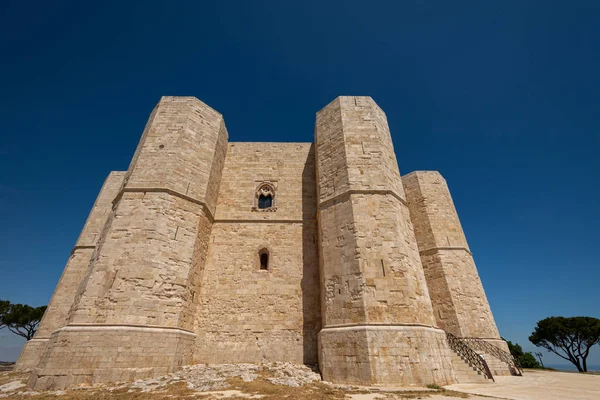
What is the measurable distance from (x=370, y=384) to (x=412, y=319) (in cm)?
218

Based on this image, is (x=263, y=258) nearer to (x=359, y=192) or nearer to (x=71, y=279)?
(x=359, y=192)

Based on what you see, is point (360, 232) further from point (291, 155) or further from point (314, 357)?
point (291, 155)

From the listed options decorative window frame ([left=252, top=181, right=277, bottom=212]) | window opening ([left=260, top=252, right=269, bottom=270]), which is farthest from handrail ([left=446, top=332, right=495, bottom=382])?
decorative window frame ([left=252, top=181, right=277, bottom=212])

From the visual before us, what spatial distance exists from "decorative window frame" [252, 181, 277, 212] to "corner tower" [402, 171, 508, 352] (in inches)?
338

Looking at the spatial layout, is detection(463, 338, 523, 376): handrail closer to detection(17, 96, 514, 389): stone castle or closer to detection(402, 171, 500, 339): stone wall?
detection(17, 96, 514, 389): stone castle

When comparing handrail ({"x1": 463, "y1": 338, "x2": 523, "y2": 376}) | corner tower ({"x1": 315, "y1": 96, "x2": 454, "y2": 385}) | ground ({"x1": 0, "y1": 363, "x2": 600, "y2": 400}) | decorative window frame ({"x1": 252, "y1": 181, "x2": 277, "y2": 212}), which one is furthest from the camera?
decorative window frame ({"x1": 252, "y1": 181, "x2": 277, "y2": 212})

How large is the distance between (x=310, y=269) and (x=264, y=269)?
195 cm

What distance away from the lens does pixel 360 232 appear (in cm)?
920

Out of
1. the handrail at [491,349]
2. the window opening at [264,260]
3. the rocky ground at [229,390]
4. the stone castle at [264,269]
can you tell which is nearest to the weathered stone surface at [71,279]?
the stone castle at [264,269]

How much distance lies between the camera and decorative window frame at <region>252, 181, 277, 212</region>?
12.6 metres

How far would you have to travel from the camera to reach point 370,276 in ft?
27.9

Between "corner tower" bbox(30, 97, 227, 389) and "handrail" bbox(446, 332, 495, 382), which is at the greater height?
"corner tower" bbox(30, 97, 227, 389)

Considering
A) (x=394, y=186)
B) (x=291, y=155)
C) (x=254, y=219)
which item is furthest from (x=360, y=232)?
(x=291, y=155)

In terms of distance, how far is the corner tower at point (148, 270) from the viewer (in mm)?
7297
